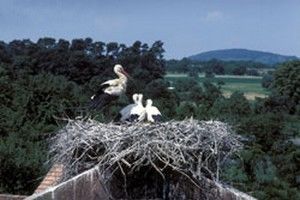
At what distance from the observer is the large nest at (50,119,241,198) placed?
837cm

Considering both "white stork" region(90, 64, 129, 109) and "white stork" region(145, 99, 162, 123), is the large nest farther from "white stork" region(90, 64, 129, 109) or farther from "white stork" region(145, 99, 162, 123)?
"white stork" region(90, 64, 129, 109)

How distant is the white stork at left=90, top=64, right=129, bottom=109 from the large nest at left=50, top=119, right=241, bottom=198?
4.32ft

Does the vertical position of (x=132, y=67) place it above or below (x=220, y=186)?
below

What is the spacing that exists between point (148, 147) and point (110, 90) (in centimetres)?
221

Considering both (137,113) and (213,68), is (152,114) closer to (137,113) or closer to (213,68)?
(137,113)

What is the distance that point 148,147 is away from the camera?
8391 mm

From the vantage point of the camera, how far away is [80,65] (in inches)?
2980

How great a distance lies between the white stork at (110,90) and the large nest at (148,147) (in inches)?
51.8

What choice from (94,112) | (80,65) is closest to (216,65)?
(80,65)

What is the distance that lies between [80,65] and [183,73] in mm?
77696

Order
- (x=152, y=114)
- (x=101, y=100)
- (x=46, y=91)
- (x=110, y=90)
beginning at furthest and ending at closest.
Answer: (x=46, y=91) < (x=101, y=100) < (x=110, y=90) < (x=152, y=114)

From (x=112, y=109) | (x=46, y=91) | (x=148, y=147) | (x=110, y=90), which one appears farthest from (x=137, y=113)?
(x=46, y=91)

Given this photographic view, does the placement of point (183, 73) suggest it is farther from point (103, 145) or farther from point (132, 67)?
point (103, 145)

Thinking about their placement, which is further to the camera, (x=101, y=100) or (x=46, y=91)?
(x=46, y=91)
